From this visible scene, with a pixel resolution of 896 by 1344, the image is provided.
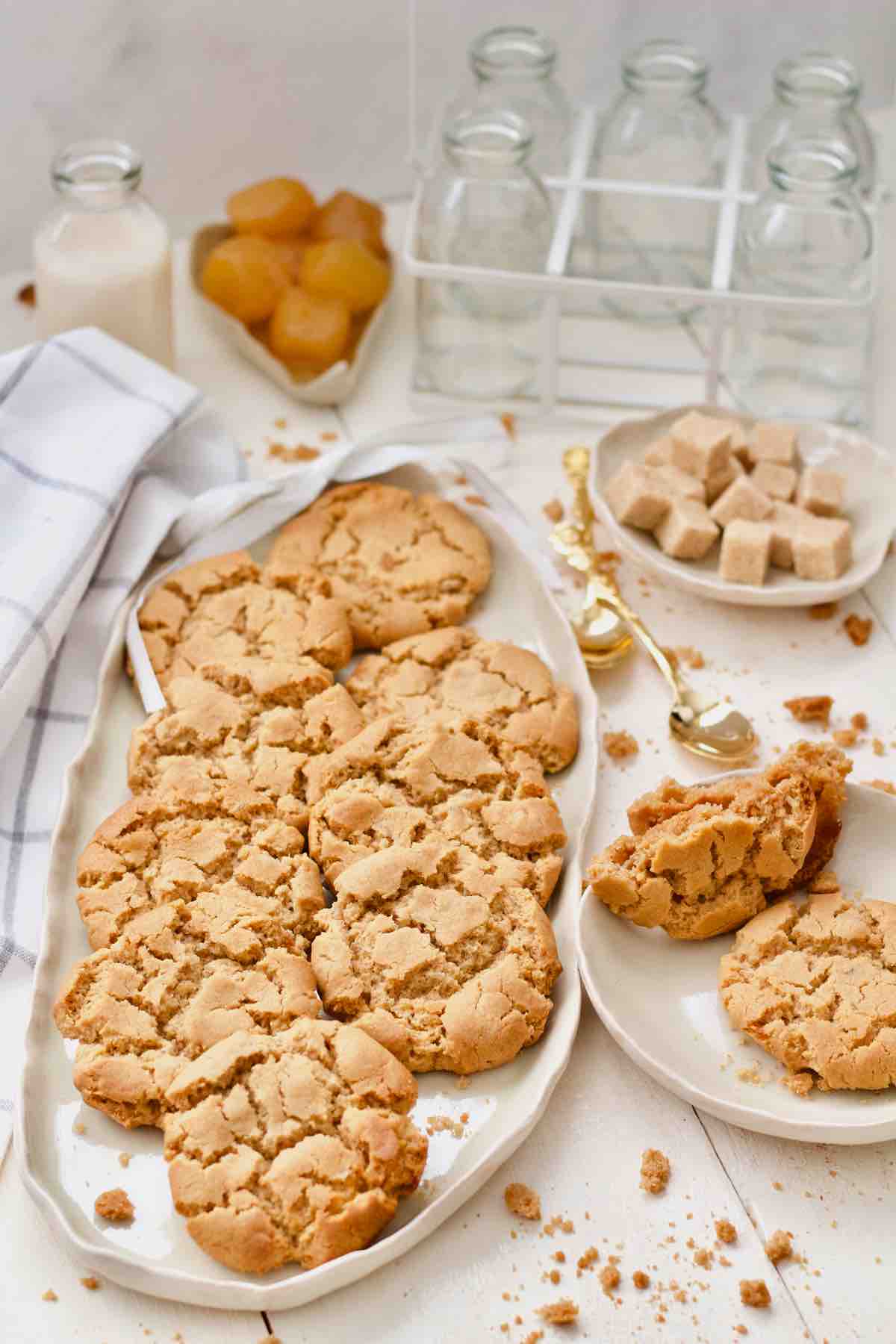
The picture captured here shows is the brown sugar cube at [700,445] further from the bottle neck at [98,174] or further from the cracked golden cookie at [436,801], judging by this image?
the bottle neck at [98,174]

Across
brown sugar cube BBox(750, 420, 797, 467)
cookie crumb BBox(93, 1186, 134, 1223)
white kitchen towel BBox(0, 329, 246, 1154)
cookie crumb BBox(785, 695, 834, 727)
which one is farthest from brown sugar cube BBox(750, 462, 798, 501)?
cookie crumb BBox(93, 1186, 134, 1223)

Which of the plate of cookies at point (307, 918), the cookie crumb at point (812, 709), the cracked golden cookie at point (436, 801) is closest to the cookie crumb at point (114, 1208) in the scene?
the plate of cookies at point (307, 918)

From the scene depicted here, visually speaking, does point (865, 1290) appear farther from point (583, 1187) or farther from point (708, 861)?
point (708, 861)

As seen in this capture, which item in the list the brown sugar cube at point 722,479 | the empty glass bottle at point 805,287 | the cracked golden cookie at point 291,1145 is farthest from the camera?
the empty glass bottle at point 805,287

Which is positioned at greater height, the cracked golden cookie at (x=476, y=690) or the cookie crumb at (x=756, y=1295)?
the cracked golden cookie at (x=476, y=690)

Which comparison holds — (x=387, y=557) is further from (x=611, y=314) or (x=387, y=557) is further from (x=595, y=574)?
(x=611, y=314)
